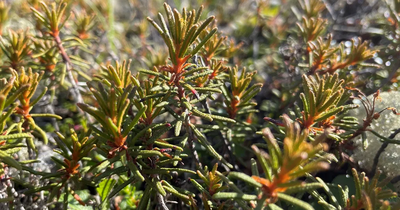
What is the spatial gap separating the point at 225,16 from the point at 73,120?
283cm

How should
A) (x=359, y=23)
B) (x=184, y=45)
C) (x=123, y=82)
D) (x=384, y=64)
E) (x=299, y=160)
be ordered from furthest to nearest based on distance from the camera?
(x=359, y=23) < (x=384, y=64) < (x=123, y=82) < (x=184, y=45) < (x=299, y=160)

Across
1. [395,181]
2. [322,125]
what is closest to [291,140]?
[322,125]

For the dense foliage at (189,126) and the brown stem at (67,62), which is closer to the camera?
the dense foliage at (189,126)

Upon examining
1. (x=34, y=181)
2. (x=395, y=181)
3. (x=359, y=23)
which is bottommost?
(x=34, y=181)

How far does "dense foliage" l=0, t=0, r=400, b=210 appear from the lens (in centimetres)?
136

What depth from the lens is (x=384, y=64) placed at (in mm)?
2668

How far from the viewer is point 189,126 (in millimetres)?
1809

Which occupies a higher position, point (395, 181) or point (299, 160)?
point (395, 181)

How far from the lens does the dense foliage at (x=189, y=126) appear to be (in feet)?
4.46

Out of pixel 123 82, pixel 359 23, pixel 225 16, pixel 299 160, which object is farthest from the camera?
pixel 225 16

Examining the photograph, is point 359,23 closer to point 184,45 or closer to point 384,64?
point 384,64

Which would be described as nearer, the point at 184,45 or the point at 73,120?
the point at 184,45

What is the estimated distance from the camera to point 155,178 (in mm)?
1610

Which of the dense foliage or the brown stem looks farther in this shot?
the brown stem
